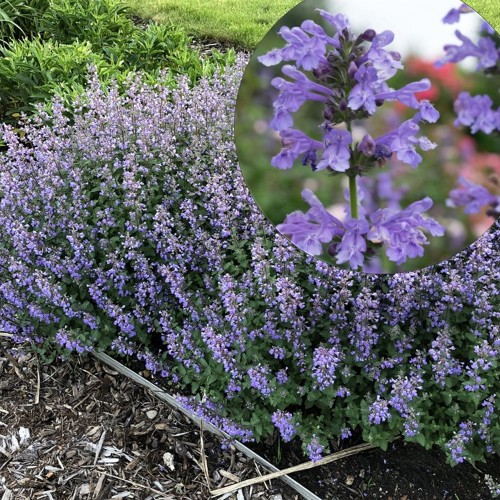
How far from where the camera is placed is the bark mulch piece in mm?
2848

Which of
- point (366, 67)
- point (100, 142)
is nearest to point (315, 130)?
point (366, 67)

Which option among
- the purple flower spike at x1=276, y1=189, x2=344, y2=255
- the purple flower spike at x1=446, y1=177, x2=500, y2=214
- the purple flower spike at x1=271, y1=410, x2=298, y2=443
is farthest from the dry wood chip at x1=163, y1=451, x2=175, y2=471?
the purple flower spike at x1=446, y1=177, x2=500, y2=214

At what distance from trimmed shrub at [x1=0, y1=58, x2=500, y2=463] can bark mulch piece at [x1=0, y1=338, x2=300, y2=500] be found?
0.20 m

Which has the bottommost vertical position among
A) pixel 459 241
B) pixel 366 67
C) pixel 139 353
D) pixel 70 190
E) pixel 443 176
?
pixel 139 353

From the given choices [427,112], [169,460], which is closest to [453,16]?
[427,112]

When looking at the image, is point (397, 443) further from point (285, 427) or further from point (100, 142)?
point (100, 142)

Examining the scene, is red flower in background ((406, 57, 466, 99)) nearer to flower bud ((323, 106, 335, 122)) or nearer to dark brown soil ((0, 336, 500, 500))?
flower bud ((323, 106, 335, 122))

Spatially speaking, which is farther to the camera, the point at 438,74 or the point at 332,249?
the point at 332,249

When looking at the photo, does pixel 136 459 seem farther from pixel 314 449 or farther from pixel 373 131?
pixel 373 131

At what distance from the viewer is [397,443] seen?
9.28 feet

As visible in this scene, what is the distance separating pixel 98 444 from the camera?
3.03 metres

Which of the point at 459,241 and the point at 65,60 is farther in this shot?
the point at 65,60

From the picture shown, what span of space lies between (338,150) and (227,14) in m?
6.25

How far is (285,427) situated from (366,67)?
1588 mm
